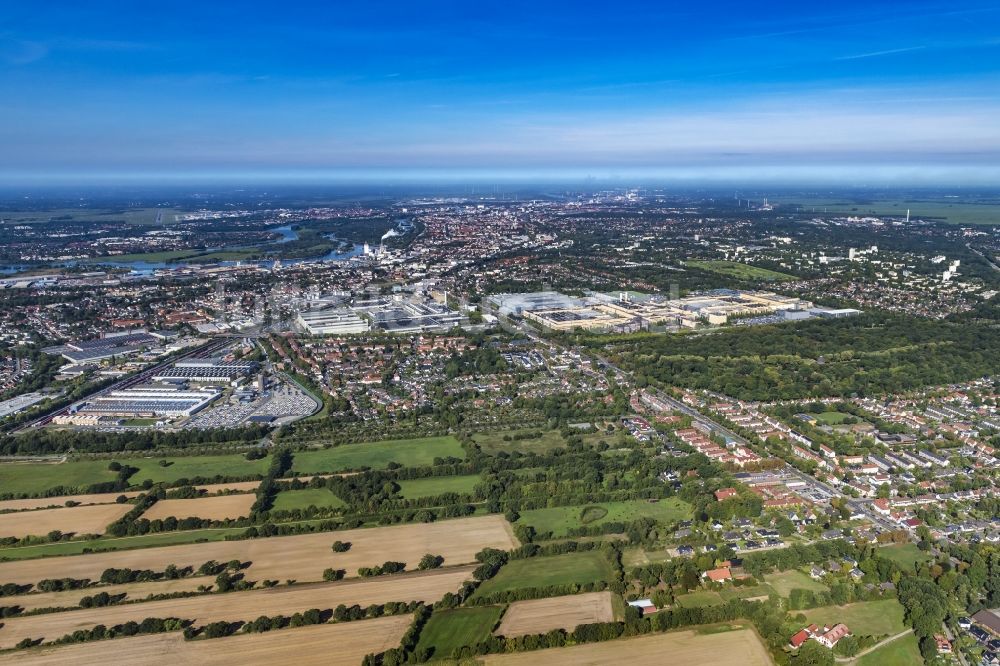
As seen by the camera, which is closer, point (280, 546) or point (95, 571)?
point (95, 571)

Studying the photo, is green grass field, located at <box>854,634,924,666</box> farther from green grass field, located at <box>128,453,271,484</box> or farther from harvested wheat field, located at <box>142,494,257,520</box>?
green grass field, located at <box>128,453,271,484</box>

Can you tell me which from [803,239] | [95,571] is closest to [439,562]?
[95,571]

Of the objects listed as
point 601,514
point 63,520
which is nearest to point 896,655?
point 601,514

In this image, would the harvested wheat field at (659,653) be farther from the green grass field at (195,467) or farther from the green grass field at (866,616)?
the green grass field at (195,467)

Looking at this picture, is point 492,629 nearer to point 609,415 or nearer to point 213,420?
point 609,415

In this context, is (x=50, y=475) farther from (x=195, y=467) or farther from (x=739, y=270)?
(x=739, y=270)

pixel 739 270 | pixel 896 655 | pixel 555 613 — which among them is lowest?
pixel 896 655
